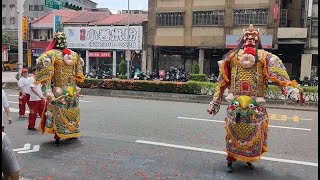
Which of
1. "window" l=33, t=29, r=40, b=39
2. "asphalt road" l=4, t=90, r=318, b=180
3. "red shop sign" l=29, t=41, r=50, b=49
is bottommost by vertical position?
"asphalt road" l=4, t=90, r=318, b=180

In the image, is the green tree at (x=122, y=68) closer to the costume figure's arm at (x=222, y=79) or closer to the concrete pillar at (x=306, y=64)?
the concrete pillar at (x=306, y=64)

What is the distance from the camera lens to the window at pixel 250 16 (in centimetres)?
2800

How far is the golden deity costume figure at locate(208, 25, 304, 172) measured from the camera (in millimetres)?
5363

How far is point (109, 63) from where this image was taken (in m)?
35.2

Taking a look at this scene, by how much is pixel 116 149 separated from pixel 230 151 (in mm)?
2440

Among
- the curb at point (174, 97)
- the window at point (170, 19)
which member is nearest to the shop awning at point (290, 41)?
the window at point (170, 19)

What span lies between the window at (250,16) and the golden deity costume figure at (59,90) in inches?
933

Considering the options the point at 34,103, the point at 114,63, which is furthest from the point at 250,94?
the point at 114,63

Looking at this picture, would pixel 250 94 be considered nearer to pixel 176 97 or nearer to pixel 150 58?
pixel 176 97

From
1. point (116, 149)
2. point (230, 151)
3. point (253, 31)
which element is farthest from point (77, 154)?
point (253, 31)

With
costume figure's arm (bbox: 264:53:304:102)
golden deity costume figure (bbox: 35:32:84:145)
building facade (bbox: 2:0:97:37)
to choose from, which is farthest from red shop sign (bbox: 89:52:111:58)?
costume figure's arm (bbox: 264:53:304:102)

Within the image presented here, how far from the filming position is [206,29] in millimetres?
30188

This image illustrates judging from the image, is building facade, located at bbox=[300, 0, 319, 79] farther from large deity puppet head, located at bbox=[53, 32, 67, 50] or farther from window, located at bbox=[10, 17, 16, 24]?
window, located at bbox=[10, 17, 16, 24]

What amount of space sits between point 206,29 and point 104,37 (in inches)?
398
